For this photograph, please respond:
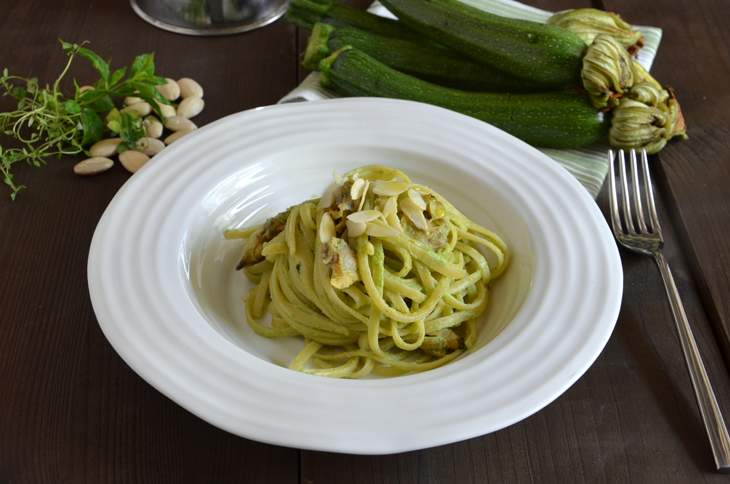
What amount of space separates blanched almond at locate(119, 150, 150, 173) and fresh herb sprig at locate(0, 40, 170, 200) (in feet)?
0.11

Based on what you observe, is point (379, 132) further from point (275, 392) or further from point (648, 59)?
point (648, 59)

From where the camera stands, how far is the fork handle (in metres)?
1.28

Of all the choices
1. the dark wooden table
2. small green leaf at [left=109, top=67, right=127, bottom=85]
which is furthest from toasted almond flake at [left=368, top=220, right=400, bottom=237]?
small green leaf at [left=109, top=67, right=127, bottom=85]

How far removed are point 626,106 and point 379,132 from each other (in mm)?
662

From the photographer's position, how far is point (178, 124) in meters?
1.98

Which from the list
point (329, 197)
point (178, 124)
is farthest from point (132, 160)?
point (329, 197)

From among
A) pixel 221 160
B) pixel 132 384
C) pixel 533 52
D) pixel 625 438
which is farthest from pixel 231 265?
pixel 533 52

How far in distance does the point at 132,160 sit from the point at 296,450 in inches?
35.9

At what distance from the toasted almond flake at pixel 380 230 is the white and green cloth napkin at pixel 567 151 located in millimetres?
692

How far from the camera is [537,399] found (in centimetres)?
114

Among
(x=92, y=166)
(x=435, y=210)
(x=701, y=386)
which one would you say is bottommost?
(x=92, y=166)

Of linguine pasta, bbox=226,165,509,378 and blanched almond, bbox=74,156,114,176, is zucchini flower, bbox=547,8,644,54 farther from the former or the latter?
blanched almond, bbox=74,156,114,176

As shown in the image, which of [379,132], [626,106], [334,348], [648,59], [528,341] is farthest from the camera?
[648,59]

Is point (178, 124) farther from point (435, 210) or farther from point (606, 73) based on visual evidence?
point (606, 73)
